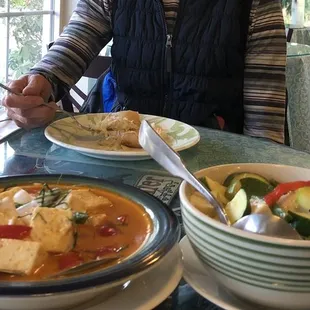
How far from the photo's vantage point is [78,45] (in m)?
1.54

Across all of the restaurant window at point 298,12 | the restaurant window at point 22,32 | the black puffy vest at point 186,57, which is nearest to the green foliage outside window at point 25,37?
the restaurant window at point 22,32

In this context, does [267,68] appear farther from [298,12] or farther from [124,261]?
[298,12]

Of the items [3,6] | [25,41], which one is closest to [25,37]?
[25,41]

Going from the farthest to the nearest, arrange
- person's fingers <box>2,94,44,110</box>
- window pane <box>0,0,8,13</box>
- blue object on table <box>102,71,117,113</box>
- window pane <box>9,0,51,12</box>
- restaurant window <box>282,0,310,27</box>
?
restaurant window <box>282,0,310,27</box> < window pane <box>9,0,51,12</box> < window pane <box>0,0,8,13</box> < blue object on table <box>102,71,117,113</box> < person's fingers <box>2,94,44,110</box>

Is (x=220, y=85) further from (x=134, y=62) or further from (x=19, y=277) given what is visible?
(x=19, y=277)

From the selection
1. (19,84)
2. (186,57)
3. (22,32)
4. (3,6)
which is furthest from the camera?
(22,32)

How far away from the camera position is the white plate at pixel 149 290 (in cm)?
53

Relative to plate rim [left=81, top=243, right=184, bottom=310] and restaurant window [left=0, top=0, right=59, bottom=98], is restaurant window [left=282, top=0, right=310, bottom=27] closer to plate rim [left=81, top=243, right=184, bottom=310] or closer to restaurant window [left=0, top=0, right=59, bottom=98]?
restaurant window [left=0, top=0, right=59, bottom=98]

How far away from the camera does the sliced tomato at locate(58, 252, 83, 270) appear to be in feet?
1.78

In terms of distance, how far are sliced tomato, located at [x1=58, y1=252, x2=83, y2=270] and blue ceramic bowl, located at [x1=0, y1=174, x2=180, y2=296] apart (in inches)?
1.2

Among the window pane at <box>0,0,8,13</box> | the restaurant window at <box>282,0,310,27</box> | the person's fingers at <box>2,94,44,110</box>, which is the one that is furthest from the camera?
the restaurant window at <box>282,0,310,27</box>

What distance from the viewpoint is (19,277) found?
523 millimetres

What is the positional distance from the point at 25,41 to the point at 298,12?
7.94 ft

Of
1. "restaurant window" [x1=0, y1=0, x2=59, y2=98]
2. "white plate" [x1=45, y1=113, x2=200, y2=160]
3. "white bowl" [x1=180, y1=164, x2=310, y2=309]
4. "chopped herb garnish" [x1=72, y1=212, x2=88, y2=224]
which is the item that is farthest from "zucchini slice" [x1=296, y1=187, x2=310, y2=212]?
"restaurant window" [x1=0, y1=0, x2=59, y2=98]
